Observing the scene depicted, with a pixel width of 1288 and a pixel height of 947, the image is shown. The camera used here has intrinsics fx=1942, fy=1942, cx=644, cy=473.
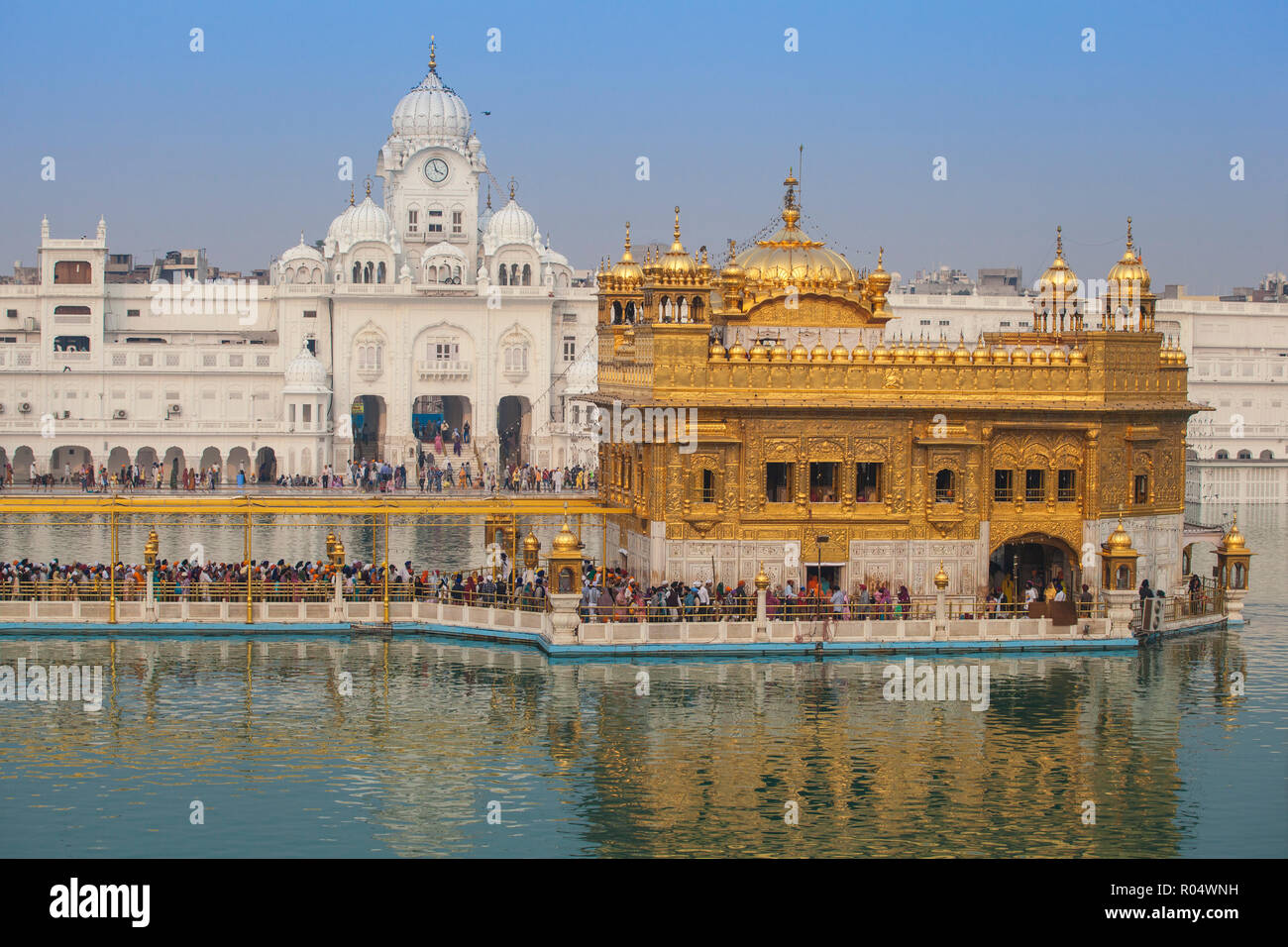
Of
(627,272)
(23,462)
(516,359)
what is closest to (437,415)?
(516,359)

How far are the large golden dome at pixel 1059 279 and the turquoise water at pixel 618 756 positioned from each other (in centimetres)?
1017

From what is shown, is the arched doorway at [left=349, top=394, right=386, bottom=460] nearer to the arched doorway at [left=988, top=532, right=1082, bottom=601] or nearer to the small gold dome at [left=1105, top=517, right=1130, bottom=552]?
the arched doorway at [left=988, top=532, right=1082, bottom=601]

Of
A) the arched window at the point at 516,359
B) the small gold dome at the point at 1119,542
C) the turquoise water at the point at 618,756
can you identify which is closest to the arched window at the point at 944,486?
the small gold dome at the point at 1119,542

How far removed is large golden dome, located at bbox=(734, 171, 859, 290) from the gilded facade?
46 cm

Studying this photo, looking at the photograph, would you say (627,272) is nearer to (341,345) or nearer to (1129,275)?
(1129,275)

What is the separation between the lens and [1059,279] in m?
40.8

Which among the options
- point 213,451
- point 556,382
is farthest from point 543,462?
point 213,451

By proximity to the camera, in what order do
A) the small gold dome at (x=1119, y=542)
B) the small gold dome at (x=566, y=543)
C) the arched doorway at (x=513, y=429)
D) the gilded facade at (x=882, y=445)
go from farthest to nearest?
the arched doorway at (x=513, y=429) → the gilded facade at (x=882, y=445) → the small gold dome at (x=1119, y=542) → the small gold dome at (x=566, y=543)

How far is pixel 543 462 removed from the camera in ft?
246

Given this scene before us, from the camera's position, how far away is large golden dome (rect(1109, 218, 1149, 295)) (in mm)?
35719

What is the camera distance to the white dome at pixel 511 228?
78500mm

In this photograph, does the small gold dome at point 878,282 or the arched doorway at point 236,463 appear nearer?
the small gold dome at point 878,282

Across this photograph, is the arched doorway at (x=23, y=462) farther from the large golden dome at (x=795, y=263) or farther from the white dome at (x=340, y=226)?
the large golden dome at (x=795, y=263)
